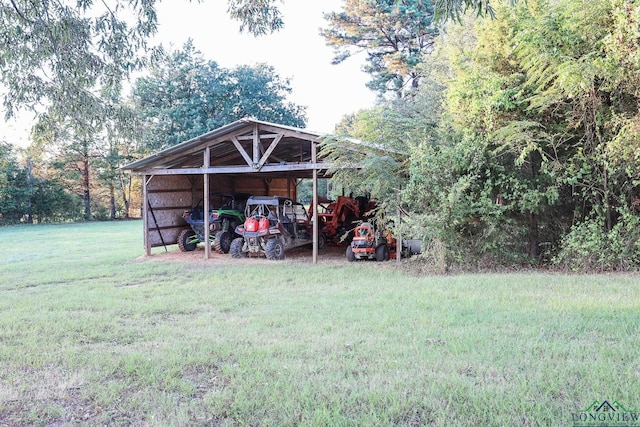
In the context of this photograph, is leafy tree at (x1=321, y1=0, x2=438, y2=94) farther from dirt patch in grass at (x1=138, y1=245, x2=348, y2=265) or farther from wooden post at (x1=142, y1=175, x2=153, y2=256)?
wooden post at (x1=142, y1=175, x2=153, y2=256)

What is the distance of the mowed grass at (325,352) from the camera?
286 centimetres

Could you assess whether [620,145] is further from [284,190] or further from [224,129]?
[284,190]

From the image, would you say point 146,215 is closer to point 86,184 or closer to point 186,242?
point 186,242

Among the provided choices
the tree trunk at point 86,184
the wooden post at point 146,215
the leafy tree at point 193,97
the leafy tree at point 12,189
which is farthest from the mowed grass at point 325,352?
the tree trunk at point 86,184

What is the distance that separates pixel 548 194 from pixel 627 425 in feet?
19.2

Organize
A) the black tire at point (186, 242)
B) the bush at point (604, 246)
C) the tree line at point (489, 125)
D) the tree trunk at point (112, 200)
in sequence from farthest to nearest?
the tree trunk at point (112, 200), the black tire at point (186, 242), the bush at point (604, 246), the tree line at point (489, 125)

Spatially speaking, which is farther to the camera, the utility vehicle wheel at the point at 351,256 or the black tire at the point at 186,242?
the black tire at the point at 186,242

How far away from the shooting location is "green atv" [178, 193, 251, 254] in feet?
40.8

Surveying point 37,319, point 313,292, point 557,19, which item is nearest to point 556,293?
point 313,292

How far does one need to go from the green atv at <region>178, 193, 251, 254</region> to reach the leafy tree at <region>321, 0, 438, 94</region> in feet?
41.6

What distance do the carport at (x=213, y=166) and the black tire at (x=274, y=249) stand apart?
1010 mm

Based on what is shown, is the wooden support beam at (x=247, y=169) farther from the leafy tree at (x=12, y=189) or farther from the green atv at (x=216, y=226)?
the leafy tree at (x=12, y=189)

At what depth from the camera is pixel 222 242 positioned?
40.6 ft

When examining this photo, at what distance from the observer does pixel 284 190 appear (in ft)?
59.9
